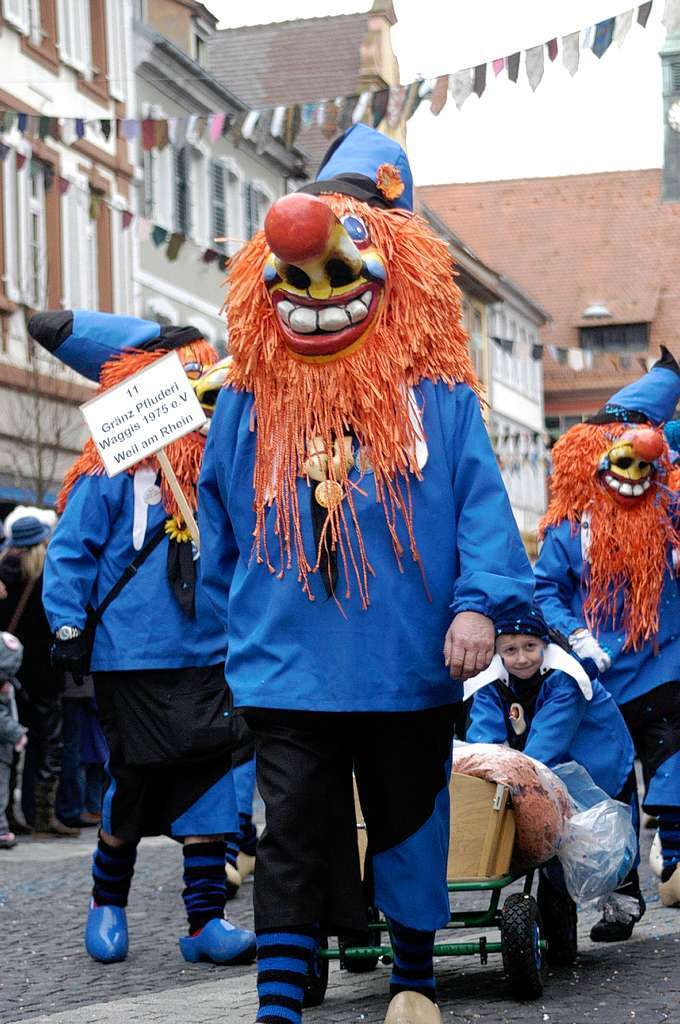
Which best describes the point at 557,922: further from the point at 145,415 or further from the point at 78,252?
the point at 78,252

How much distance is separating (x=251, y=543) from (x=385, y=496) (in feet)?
1.14

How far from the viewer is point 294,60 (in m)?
39.8

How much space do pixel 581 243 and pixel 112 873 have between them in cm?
4959

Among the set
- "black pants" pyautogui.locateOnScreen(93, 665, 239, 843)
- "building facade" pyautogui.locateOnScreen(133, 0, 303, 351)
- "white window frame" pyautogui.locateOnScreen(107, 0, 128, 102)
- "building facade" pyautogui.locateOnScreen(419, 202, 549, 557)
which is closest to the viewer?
"black pants" pyautogui.locateOnScreen(93, 665, 239, 843)

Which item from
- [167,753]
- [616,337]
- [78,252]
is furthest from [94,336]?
[616,337]

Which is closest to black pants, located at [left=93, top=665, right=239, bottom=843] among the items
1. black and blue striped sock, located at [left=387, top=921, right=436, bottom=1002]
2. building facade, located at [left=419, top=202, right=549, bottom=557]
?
black and blue striped sock, located at [left=387, top=921, right=436, bottom=1002]

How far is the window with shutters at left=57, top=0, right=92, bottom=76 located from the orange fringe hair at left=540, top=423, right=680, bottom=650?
18178 millimetres

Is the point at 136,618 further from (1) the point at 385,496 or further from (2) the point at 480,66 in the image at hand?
(2) the point at 480,66

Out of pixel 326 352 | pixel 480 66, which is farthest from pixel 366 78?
pixel 326 352

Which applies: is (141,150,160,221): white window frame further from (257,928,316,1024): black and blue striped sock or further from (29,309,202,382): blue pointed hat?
(257,928,316,1024): black and blue striped sock

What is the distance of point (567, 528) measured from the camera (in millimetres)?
7465

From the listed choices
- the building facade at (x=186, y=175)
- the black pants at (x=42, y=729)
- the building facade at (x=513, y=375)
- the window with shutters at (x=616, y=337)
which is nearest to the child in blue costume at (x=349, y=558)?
the black pants at (x=42, y=729)

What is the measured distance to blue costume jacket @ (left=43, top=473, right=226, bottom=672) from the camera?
20.2 feet

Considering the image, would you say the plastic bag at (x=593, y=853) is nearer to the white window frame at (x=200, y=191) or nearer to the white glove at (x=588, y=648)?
the white glove at (x=588, y=648)
